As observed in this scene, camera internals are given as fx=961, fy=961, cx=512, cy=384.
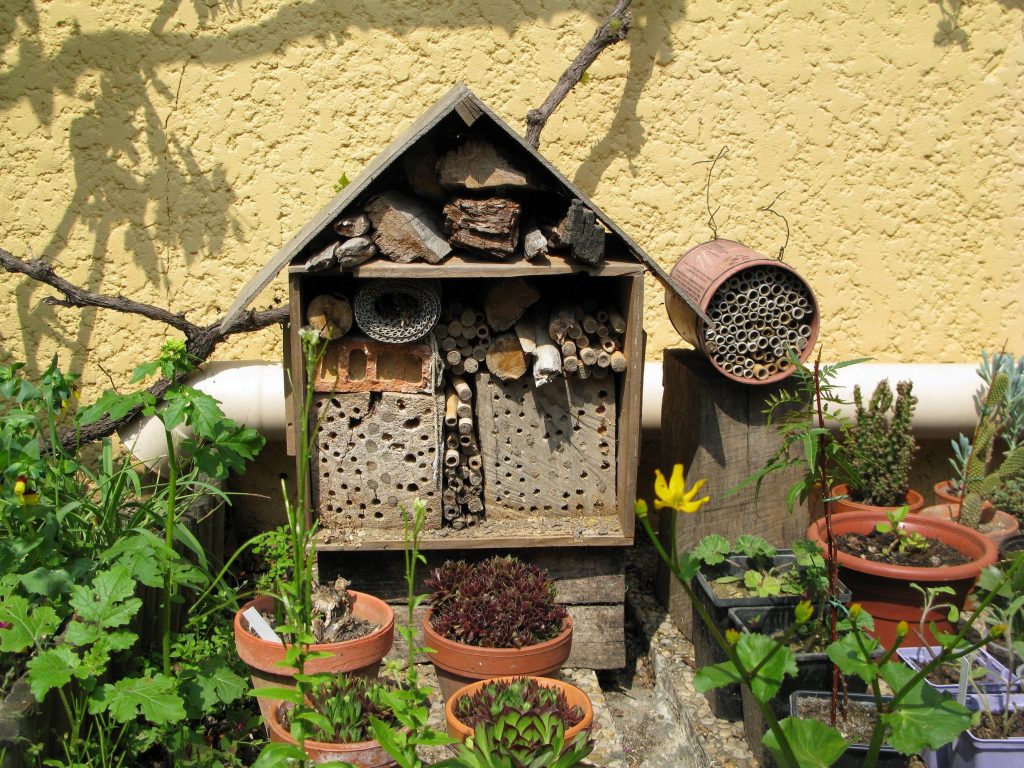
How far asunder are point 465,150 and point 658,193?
1548 millimetres

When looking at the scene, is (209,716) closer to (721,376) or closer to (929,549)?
(721,376)

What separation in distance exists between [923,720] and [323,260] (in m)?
2.20

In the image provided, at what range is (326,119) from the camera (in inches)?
175

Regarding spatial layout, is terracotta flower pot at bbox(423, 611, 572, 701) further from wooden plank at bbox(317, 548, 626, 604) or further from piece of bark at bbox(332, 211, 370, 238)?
piece of bark at bbox(332, 211, 370, 238)

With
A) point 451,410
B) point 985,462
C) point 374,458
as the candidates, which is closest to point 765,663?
point 451,410

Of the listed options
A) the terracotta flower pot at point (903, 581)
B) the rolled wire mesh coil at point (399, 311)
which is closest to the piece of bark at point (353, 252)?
the rolled wire mesh coil at point (399, 311)

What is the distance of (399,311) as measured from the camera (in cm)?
346

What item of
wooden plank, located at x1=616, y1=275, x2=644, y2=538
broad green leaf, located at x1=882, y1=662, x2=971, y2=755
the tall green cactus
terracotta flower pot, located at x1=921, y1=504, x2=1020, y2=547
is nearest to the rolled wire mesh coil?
wooden plank, located at x1=616, y1=275, x2=644, y2=538

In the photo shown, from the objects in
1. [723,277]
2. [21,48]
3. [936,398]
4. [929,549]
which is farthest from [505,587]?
[21,48]

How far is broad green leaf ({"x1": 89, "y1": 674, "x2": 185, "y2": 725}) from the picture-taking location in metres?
Answer: 2.40

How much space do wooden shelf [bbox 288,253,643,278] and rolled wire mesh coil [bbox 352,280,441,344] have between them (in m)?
0.11

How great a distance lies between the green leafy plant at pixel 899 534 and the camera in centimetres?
351

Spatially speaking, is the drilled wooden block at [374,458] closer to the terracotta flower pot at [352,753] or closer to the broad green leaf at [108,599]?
the broad green leaf at [108,599]

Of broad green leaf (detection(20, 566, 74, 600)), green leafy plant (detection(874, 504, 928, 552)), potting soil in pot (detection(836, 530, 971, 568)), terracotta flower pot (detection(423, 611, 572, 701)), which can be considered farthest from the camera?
potting soil in pot (detection(836, 530, 971, 568))
